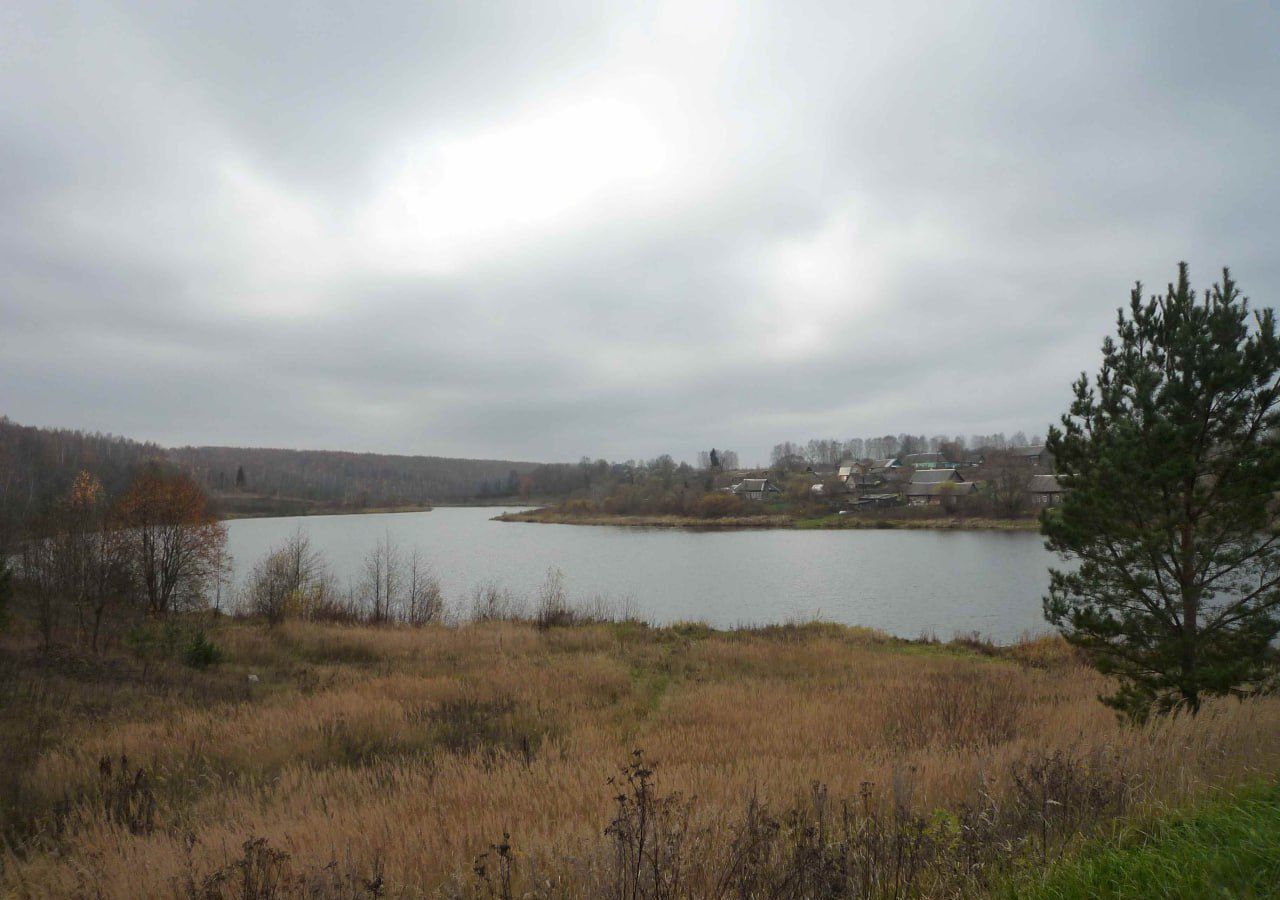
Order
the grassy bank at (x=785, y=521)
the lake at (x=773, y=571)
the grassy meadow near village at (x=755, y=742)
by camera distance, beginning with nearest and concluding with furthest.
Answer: the grassy meadow near village at (x=755, y=742) → the lake at (x=773, y=571) → the grassy bank at (x=785, y=521)

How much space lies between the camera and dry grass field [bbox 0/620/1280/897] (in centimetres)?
386

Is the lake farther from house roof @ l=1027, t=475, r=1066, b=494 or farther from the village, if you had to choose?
house roof @ l=1027, t=475, r=1066, b=494

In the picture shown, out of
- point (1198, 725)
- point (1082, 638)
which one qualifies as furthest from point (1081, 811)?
point (1082, 638)

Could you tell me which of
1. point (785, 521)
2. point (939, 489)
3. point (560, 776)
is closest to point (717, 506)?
point (785, 521)

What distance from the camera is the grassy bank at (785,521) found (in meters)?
69.1

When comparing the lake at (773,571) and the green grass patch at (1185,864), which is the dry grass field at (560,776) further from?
the lake at (773,571)

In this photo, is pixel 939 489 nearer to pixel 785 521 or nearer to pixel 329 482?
pixel 785 521

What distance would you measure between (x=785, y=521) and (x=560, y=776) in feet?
266

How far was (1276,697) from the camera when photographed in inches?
324

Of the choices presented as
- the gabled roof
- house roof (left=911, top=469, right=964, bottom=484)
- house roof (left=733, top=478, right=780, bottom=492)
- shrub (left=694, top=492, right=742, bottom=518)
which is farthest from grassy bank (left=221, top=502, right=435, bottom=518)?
house roof (left=911, top=469, right=964, bottom=484)

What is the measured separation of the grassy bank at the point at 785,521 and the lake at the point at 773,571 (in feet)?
14.7

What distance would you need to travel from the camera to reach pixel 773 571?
42.1 m

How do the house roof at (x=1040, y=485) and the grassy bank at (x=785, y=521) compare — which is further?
the house roof at (x=1040, y=485)

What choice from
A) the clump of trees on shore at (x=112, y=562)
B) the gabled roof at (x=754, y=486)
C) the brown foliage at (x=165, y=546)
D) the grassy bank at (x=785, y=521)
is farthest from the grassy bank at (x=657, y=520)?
the clump of trees on shore at (x=112, y=562)
